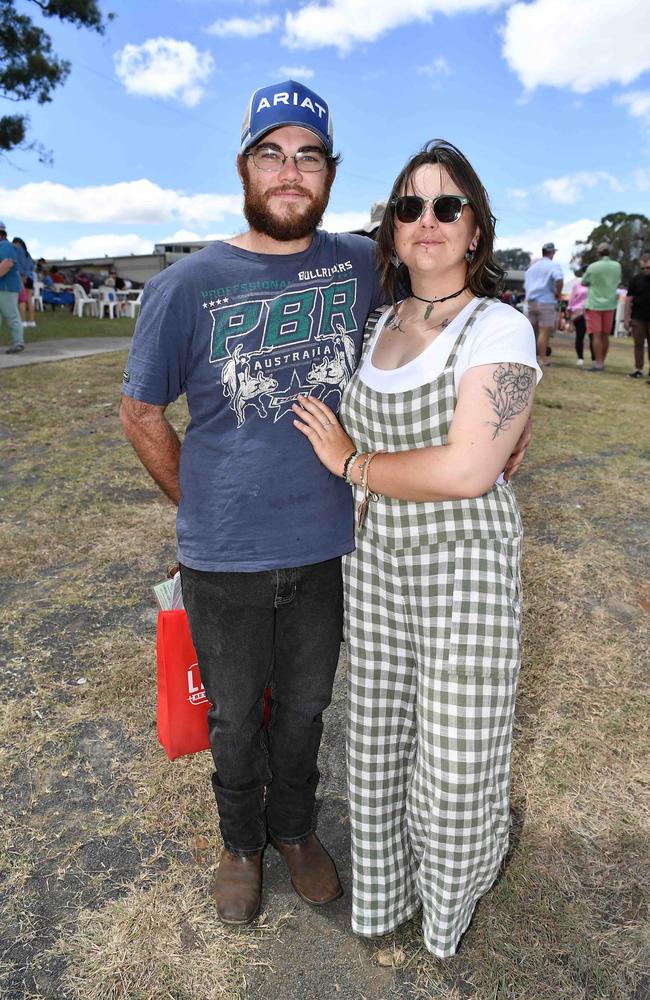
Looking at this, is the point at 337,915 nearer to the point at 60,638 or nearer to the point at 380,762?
the point at 380,762

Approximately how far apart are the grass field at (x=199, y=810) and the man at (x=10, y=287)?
256 inches

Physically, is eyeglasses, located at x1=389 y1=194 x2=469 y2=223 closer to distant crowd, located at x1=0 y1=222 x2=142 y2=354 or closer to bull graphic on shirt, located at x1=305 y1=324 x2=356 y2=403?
bull graphic on shirt, located at x1=305 y1=324 x2=356 y2=403

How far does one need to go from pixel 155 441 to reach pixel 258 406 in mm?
361

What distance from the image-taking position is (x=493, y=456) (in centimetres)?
170

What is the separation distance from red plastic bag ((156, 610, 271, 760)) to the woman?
0.58m

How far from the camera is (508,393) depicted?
1.67 metres

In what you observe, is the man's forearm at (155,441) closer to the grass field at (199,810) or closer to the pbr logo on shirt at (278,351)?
the pbr logo on shirt at (278,351)

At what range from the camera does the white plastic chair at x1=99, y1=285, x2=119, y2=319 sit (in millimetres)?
23672

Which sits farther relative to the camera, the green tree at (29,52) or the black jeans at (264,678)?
the green tree at (29,52)

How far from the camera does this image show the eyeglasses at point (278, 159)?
194 cm

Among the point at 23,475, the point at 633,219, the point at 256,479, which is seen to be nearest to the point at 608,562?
the point at 256,479

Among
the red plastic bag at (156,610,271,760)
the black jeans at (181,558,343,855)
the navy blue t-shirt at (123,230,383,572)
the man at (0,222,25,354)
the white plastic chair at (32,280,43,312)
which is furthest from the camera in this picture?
the white plastic chair at (32,280,43,312)

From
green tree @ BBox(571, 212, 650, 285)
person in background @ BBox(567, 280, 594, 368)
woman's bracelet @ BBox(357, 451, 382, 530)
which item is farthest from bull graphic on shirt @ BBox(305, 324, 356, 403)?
green tree @ BBox(571, 212, 650, 285)

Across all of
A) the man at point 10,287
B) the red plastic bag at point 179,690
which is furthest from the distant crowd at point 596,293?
the red plastic bag at point 179,690
